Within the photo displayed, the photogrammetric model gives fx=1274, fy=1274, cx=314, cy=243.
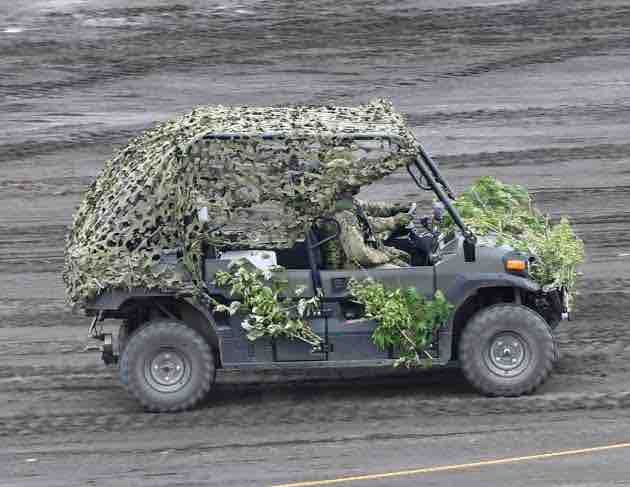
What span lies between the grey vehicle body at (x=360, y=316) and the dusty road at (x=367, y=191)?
1.21 feet

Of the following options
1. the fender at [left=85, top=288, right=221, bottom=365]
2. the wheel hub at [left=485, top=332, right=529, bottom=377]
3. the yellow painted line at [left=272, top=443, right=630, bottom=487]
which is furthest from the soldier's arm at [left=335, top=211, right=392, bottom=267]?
the yellow painted line at [left=272, top=443, right=630, bottom=487]

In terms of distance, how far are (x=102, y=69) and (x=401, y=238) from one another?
434 inches

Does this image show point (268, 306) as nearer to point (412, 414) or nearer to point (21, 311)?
point (412, 414)

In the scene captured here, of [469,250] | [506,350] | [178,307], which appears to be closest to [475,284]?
[469,250]

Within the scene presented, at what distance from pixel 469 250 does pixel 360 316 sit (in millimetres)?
1041

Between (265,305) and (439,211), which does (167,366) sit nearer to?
(265,305)

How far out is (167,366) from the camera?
34.5ft

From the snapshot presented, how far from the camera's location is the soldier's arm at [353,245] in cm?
1035

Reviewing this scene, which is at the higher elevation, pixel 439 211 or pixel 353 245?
pixel 439 211

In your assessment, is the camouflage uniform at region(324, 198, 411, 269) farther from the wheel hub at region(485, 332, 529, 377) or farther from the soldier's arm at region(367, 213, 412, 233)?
the wheel hub at region(485, 332, 529, 377)

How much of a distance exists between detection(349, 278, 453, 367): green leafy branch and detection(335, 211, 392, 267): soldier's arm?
0.18 m

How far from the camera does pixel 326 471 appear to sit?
30.2ft

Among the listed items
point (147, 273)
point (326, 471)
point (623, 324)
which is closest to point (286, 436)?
point (326, 471)

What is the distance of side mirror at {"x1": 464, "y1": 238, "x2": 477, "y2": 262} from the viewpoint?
10.3m
